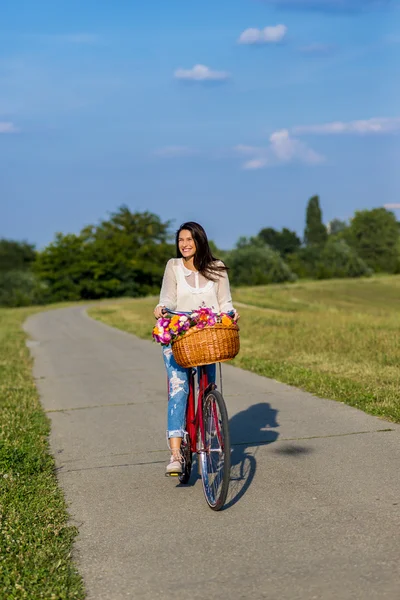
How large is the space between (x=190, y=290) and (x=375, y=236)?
12197 centimetres

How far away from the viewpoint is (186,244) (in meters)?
6.00

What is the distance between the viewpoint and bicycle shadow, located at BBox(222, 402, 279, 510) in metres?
6.04

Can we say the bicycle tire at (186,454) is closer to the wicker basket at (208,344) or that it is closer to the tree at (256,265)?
the wicker basket at (208,344)

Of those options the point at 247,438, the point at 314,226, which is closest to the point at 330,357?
the point at 247,438

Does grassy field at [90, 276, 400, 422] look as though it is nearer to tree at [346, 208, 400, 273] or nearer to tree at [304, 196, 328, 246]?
tree at [346, 208, 400, 273]

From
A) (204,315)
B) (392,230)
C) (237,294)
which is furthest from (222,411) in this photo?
(392,230)

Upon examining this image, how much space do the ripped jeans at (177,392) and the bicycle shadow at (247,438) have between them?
60 cm

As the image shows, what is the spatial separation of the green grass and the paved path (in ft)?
0.40

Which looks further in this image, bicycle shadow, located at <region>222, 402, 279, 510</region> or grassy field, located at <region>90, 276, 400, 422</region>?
grassy field, located at <region>90, 276, 400, 422</region>

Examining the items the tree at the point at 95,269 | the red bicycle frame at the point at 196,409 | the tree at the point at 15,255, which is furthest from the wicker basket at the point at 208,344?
the tree at the point at 15,255

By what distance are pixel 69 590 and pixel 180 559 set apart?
27.3 inches

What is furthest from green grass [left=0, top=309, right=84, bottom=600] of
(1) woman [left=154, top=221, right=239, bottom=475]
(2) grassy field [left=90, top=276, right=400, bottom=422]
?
(2) grassy field [left=90, top=276, right=400, bottom=422]

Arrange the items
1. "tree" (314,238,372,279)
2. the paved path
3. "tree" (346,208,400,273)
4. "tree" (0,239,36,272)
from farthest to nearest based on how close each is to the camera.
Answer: "tree" (346,208,400,273) → "tree" (0,239,36,272) → "tree" (314,238,372,279) → the paved path

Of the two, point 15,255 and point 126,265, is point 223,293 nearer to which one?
point 126,265
